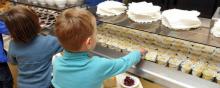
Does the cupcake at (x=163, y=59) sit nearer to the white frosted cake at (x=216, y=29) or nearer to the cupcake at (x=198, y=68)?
the cupcake at (x=198, y=68)

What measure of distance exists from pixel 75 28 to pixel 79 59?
0.14 m

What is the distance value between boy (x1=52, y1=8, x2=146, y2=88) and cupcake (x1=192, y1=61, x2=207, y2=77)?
295 mm

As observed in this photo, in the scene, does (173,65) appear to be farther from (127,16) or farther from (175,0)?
(175,0)

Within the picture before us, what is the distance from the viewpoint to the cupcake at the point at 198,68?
1.06 meters

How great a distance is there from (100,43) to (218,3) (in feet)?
5.06

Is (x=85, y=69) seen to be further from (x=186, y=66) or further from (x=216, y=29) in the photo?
(x=216, y=29)

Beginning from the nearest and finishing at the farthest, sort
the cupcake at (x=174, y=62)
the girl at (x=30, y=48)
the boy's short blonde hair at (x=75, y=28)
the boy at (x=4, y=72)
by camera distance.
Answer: the boy's short blonde hair at (x=75, y=28) < the cupcake at (x=174, y=62) < the girl at (x=30, y=48) < the boy at (x=4, y=72)

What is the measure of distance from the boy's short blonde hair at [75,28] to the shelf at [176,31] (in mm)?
317

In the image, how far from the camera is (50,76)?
1.37 m

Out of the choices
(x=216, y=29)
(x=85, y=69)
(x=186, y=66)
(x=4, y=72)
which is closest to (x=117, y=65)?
(x=85, y=69)

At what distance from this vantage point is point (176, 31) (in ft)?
3.51

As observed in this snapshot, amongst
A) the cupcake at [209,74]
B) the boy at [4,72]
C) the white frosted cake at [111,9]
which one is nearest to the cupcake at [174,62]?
the cupcake at [209,74]

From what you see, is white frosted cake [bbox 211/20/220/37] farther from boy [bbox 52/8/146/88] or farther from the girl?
the girl

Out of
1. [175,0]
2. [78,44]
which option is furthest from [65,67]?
[175,0]
